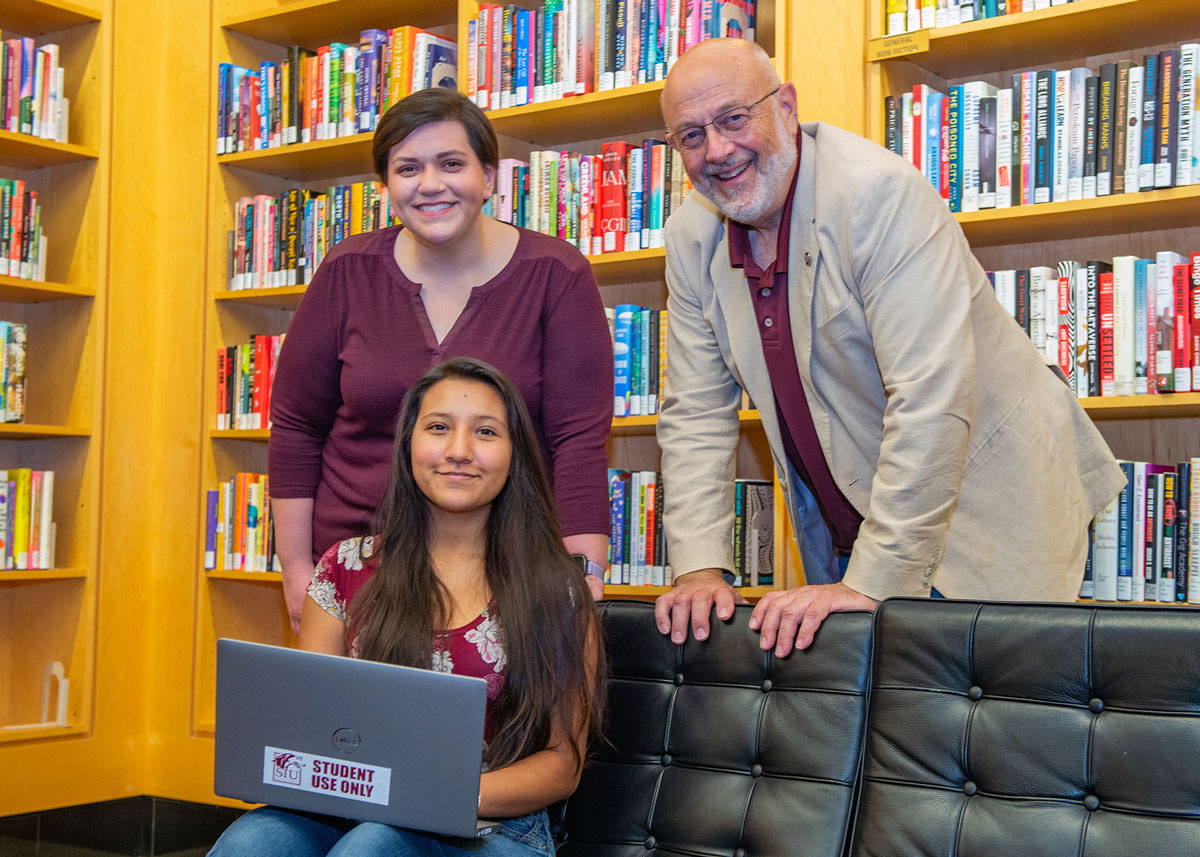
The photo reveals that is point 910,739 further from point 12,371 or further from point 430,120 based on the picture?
point 12,371

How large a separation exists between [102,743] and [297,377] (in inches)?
76.6

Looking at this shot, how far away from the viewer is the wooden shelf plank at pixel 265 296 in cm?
358

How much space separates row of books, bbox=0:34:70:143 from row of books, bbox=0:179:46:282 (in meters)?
0.17

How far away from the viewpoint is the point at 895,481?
1.69 meters

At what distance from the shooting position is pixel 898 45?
8.84 ft

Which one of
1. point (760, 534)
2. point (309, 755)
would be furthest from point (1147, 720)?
point (760, 534)

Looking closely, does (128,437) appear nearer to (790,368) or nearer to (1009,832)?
(790,368)

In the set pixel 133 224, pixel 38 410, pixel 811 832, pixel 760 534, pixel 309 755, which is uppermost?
pixel 133 224

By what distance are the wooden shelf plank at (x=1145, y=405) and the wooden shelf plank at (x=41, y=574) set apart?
105 inches

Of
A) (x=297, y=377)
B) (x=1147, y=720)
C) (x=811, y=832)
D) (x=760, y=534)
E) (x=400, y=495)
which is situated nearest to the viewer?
(x=1147, y=720)

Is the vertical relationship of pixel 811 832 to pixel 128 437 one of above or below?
below

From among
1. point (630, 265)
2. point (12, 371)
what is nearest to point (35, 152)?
point (12, 371)

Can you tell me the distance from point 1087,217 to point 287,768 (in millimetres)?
1929

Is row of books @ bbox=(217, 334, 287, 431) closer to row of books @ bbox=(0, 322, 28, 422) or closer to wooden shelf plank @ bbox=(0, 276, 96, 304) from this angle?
wooden shelf plank @ bbox=(0, 276, 96, 304)
